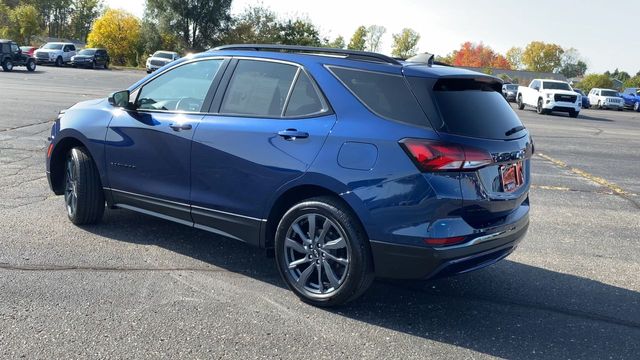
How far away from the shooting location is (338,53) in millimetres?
4340

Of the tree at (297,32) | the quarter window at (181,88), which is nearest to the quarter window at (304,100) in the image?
the quarter window at (181,88)

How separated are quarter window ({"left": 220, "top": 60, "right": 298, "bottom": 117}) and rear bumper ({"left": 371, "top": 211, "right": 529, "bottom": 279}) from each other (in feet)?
4.34

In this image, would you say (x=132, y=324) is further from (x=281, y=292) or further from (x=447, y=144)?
(x=447, y=144)

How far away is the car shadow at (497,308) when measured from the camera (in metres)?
3.68

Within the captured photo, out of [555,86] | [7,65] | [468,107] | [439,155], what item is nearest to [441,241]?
[439,155]

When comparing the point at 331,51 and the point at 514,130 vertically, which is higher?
the point at 331,51

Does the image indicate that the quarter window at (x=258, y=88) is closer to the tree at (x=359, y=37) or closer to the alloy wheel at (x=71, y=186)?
the alloy wheel at (x=71, y=186)

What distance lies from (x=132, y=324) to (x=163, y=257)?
129 cm

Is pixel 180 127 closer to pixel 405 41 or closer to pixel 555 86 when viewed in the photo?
pixel 555 86

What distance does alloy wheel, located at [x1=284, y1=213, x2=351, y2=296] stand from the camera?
393 cm

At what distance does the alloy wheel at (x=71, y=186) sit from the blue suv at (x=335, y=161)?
713mm

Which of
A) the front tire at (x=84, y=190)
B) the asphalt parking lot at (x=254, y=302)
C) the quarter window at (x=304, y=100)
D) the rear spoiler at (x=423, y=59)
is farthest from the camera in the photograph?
the front tire at (x=84, y=190)

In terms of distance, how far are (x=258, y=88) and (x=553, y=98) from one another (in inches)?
1052

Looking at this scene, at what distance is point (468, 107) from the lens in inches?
155
